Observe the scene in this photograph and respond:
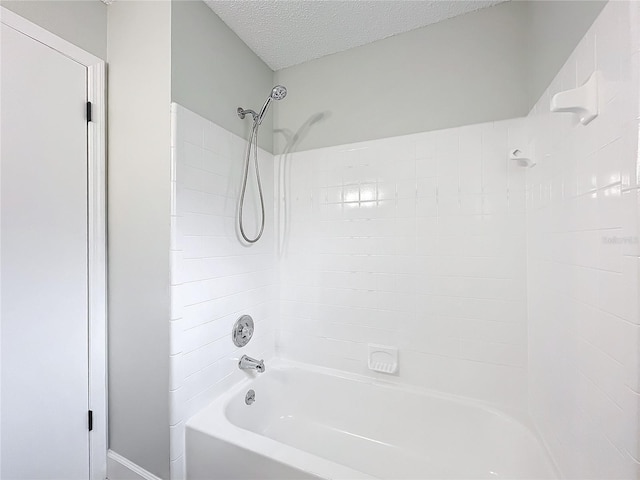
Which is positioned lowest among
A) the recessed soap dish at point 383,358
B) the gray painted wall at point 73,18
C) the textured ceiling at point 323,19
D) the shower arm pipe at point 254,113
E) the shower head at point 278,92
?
the recessed soap dish at point 383,358

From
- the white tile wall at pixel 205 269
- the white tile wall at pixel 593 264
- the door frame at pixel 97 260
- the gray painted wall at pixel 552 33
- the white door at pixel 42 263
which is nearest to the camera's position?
the white tile wall at pixel 593 264

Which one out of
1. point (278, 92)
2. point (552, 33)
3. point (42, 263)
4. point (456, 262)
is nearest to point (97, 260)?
point (42, 263)

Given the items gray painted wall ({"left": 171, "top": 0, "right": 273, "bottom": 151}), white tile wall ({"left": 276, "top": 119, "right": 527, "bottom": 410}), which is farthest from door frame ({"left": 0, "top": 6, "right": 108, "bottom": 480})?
white tile wall ({"left": 276, "top": 119, "right": 527, "bottom": 410})

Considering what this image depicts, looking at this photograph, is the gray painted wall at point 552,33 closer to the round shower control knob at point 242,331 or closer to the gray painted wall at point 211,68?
the gray painted wall at point 211,68

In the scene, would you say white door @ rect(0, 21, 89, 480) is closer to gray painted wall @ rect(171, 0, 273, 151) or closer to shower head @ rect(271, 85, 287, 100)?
gray painted wall @ rect(171, 0, 273, 151)

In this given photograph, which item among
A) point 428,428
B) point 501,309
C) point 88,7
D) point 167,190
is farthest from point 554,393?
point 88,7

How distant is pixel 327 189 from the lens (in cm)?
183

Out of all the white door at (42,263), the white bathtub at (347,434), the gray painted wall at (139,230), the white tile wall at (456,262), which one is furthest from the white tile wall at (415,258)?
the white door at (42,263)

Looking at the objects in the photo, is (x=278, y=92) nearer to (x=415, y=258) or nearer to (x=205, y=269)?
(x=205, y=269)

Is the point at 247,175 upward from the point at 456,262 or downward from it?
upward

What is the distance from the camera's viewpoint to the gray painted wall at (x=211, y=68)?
4.24ft

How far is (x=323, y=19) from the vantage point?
1.54 metres

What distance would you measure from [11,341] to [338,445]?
162cm

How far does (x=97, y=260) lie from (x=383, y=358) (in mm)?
1622
